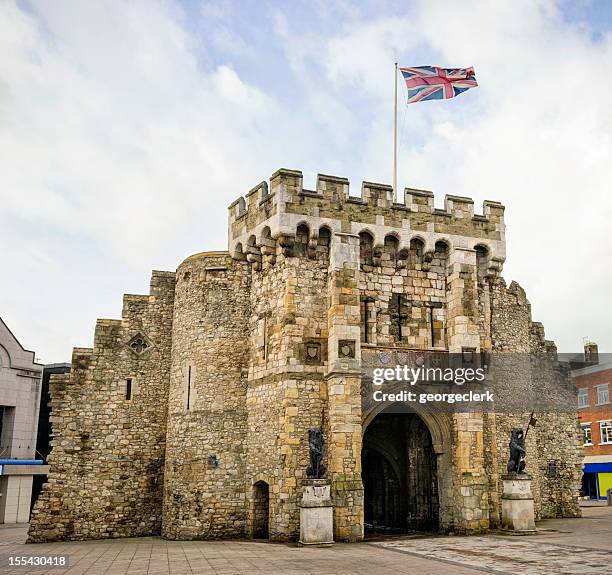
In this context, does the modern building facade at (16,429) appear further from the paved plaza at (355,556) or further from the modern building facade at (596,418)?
the modern building facade at (596,418)

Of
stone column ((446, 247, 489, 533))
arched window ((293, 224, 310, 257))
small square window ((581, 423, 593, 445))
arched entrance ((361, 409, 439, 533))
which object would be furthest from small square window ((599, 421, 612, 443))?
arched window ((293, 224, 310, 257))

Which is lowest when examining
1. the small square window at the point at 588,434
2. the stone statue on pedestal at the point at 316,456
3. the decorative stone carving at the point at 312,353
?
the stone statue on pedestal at the point at 316,456

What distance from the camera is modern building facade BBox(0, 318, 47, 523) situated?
29.8 metres

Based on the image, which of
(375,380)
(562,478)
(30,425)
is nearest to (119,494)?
(375,380)

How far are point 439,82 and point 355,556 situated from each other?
15.3m

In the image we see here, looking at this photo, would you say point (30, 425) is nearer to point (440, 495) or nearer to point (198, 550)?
point (198, 550)

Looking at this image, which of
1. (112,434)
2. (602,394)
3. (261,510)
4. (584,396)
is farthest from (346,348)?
(584,396)

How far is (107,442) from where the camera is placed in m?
21.8

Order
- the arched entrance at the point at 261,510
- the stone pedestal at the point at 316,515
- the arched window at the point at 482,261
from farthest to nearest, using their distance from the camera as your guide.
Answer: the arched window at the point at 482,261, the arched entrance at the point at 261,510, the stone pedestal at the point at 316,515

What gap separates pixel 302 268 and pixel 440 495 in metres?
A: 8.32

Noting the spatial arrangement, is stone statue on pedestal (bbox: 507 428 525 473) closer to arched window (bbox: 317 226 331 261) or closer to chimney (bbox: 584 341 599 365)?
arched window (bbox: 317 226 331 261)

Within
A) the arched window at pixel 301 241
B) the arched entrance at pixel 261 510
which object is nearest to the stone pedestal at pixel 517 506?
the arched entrance at pixel 261 510

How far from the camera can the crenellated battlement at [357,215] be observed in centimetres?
2017

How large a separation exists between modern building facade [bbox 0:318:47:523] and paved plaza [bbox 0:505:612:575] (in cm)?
1074
